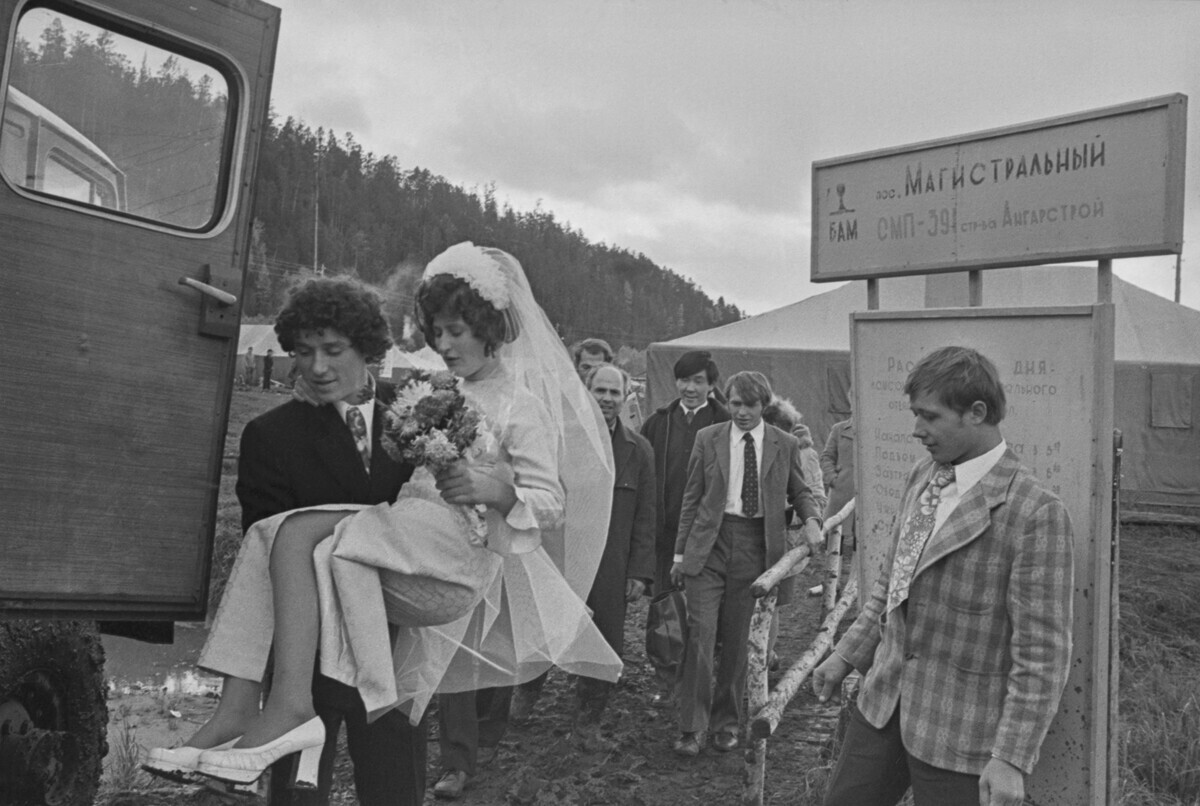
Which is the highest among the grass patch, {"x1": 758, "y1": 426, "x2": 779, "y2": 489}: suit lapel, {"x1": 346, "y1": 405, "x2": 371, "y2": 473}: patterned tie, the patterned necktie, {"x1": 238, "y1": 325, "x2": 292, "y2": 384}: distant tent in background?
{"x1": 238, "y1": 325, "x2": 292, "y2": 384}: distant tent in background

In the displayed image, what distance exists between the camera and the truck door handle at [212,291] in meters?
3.01

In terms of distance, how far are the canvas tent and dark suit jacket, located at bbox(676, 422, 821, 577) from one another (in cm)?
902

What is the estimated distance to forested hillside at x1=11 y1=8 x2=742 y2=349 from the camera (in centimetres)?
297

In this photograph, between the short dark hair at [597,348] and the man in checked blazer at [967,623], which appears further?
the short dark hair at [597,348]

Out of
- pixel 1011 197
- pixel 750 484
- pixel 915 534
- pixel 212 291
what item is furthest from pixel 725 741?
pixel 212 291

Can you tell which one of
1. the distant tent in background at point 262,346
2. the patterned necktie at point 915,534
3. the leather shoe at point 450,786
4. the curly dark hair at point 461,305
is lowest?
the leather shoe at point 450,786

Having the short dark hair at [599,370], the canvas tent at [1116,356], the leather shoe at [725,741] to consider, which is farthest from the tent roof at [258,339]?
the leather shoe at [725,741]

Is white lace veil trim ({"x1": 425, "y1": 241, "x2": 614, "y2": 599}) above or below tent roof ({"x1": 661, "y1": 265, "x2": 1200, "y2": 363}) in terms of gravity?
below

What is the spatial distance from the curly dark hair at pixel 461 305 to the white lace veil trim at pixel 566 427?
0.09 metres

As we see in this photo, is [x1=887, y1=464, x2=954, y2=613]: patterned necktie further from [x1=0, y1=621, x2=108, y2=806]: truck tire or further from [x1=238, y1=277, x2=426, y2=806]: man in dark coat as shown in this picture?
[x1=0, y1=621, x2=108, y2=806]: truck tire

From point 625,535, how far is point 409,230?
4367cm

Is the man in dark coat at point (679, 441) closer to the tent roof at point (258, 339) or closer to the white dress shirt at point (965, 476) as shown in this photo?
the white dress shirt at point (965, 476)

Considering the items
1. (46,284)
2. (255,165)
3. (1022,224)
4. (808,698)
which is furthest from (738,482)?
(46,284)

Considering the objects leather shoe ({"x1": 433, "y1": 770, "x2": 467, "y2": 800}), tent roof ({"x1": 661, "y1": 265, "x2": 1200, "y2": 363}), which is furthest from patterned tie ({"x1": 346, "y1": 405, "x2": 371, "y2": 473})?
tent roof ({"x1": 661, "y1": 265, "x2": 1200, "y2": 363})
